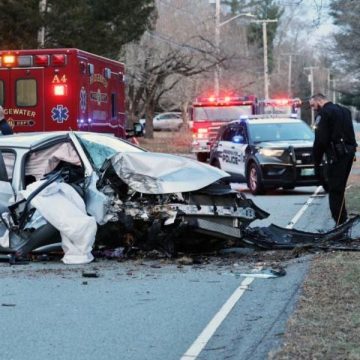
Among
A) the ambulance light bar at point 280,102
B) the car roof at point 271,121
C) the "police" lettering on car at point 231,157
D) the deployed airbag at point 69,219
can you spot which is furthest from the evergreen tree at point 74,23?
the deployed airbag at point 69,219

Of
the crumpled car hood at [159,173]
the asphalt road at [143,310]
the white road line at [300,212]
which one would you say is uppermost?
the crumpled car hood at [159,173]

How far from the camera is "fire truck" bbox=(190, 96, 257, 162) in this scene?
91.7 ft

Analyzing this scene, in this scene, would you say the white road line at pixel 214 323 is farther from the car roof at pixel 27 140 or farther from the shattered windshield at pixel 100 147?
the car roof at pixel 27 140

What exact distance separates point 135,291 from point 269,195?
32.4ft

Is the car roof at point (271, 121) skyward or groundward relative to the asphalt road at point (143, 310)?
skyward

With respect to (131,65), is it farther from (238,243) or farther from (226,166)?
(238,243)

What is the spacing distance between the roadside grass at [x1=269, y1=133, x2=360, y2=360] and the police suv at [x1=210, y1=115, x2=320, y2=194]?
309 inches

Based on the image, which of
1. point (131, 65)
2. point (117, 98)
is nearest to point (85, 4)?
point (117, 98)

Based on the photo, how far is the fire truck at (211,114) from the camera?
91.7 feet

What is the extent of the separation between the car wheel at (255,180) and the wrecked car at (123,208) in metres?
7.46

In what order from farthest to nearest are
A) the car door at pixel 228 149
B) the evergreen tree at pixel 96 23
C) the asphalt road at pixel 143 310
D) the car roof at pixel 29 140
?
the evergreen tree at pixel 96 23 → the car door at pixel 228 149 → the car roof at pixel 29 140 → the asphalt road at pixel 143 310

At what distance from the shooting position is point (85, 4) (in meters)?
25.8

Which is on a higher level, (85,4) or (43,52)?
(85,4)

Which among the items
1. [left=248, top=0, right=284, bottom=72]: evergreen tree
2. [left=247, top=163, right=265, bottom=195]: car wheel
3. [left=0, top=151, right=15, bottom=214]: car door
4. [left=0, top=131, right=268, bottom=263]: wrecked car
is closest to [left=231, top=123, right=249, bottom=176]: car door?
[left=247, top=163, right=265, bottom=195]: car wheel
